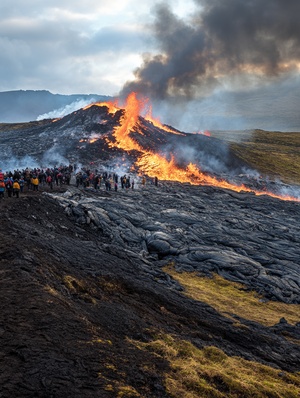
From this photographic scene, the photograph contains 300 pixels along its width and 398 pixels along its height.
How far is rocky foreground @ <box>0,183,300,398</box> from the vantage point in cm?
1250

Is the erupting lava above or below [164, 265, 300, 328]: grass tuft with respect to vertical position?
above

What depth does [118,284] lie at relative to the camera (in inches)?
974

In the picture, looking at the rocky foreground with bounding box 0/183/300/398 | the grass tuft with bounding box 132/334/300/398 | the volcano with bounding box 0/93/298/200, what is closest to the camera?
the rocky foreground with bounding box 0/183/300/398

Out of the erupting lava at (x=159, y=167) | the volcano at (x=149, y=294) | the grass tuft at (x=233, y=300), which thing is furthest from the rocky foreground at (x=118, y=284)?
the erupting lava at (x=159, y=167)

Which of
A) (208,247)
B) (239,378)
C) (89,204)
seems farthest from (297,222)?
(239,378)

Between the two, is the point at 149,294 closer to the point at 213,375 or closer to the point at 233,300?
the point at 213,375

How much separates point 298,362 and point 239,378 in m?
8.02

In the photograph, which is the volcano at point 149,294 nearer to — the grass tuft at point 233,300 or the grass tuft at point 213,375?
the grass tuft at point 213,375

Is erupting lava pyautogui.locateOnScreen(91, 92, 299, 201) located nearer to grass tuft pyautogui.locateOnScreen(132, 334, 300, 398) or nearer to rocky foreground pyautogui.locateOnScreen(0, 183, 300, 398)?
rocky foreground pyautogui.locateOnScreen(0, 183, 300, 398)

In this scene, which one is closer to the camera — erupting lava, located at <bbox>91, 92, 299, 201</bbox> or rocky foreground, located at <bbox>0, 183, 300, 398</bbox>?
rocky foreground, located at <bbox>0, 183, 300, 398</bbox>

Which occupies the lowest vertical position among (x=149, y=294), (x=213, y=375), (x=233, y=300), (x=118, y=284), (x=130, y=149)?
(x=233, y=300)

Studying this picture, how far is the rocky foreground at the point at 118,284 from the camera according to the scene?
1250 centimetres

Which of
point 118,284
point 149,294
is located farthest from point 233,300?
point 118,284

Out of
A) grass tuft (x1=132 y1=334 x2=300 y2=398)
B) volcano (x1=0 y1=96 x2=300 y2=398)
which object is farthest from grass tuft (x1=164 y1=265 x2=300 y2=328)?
grass tuft (x1=132 y1=334 x2=300 y2=398)
